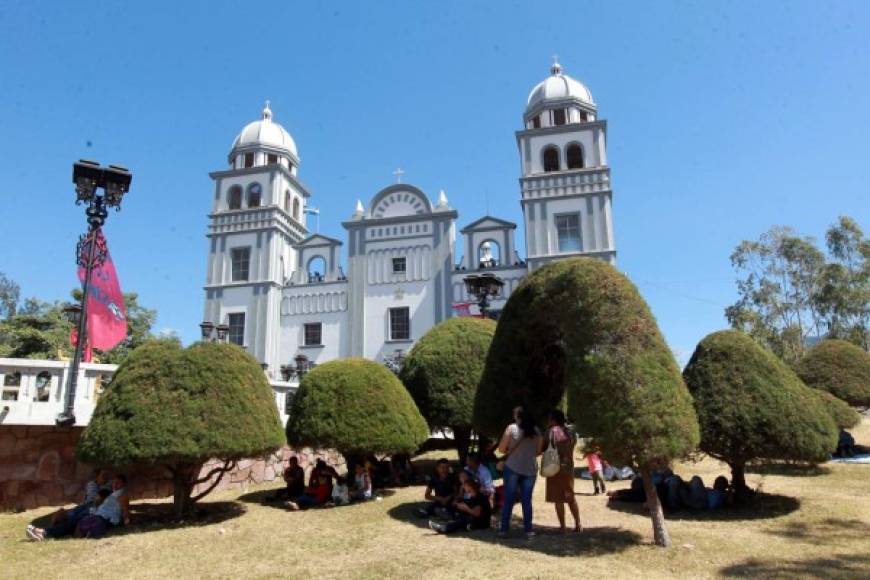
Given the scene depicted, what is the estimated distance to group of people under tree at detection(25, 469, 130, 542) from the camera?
774 centimetres

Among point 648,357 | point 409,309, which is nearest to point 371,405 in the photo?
point 648,357

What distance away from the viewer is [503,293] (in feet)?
88.0

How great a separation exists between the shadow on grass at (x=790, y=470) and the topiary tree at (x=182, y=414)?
9791mm

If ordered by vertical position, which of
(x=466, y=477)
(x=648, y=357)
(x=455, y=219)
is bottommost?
(x=466, y=477)

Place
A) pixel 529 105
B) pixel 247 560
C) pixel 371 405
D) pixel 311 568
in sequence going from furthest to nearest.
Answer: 1. pixel 529 105
2. pixel 371 405
3. pixel 247 560
4. pixel 311 568

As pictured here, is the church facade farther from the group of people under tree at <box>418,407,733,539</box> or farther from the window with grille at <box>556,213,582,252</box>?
the group of people under tree at <box>418,407,733,539</box>

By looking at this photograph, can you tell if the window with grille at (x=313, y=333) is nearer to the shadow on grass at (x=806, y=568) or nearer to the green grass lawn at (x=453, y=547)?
the green grass lawn at (x=453, y=547)

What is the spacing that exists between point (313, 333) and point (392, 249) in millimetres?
5715

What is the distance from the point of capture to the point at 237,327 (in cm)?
2880

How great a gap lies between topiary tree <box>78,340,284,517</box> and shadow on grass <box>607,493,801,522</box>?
221 inches

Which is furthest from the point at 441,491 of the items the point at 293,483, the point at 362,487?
the point at 293,483

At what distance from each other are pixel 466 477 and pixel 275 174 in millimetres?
25680

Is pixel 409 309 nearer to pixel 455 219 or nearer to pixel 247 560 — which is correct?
pixel 455 219

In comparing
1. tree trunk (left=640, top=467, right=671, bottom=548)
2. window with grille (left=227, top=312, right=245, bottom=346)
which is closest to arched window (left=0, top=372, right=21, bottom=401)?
tree trunk (left=640, top=467, right=671, bottom=548)
